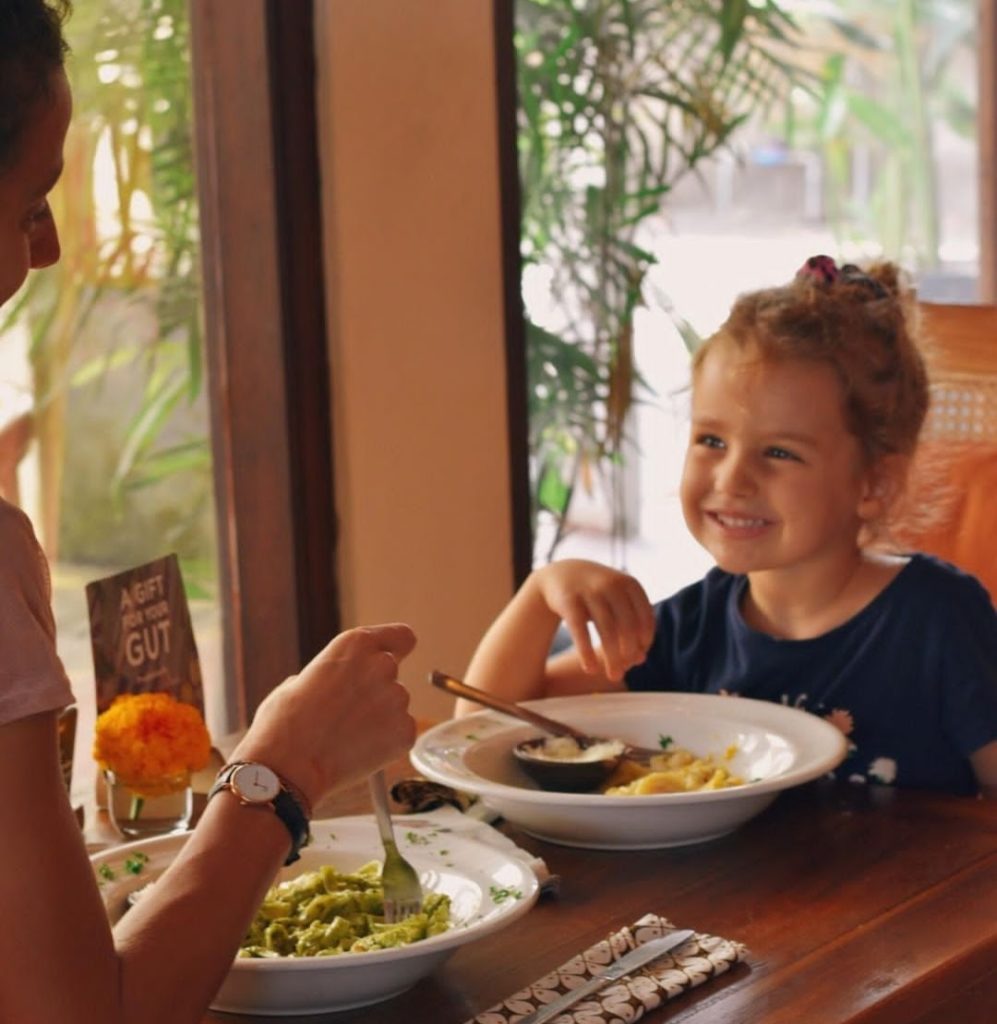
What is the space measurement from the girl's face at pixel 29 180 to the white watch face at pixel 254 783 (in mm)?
320

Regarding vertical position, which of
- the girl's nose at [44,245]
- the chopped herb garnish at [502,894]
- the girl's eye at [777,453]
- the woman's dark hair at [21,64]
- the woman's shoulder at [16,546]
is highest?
the woman's dark hair at [21,64]

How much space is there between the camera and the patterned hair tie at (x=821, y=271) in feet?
6.37

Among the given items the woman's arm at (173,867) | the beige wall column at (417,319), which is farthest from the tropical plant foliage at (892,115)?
the woman's arm at (173,867)

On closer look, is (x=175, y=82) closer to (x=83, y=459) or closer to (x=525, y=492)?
(x=83, y=459)

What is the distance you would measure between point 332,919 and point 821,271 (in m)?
0.94

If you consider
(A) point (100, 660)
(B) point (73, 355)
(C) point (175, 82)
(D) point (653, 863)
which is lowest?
(D) point (653, 863)

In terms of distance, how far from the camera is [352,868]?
145 centimetres

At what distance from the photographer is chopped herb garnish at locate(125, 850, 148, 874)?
1395 millimetres

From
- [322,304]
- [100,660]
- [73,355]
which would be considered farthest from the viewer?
[322,304]

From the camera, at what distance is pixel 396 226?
127 inches

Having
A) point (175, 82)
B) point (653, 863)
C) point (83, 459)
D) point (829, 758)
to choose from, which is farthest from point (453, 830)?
point (175, 82)

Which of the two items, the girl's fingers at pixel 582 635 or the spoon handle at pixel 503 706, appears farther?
the girl's fingers at pixel 582 635

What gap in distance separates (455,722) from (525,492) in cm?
156

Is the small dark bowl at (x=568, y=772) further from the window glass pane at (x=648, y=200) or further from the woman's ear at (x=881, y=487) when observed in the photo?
the window glass pane at (x=648, y=200)
